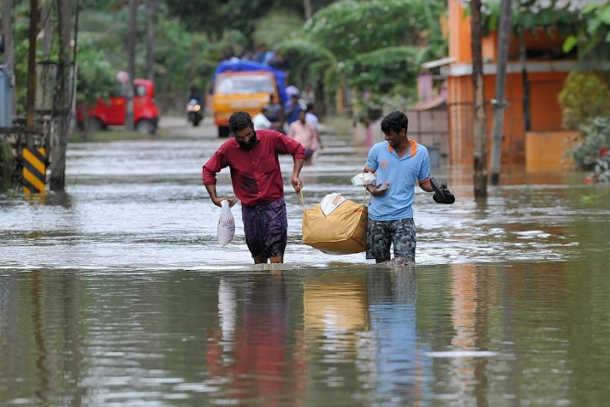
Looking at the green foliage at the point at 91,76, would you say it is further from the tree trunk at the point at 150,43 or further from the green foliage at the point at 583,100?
the green foliage at the point at 583,100

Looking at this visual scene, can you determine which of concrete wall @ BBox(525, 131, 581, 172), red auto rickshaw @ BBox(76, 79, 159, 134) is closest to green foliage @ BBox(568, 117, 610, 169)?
concrete wall @ BBox(525, 131, 581, 172)

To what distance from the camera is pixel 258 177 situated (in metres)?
14.5

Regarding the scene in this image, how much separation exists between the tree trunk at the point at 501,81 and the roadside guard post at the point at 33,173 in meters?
7.39

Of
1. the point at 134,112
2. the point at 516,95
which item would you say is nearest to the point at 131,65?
the point at 134,112

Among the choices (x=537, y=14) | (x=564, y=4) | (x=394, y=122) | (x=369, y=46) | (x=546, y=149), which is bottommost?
(x=546, y=149)

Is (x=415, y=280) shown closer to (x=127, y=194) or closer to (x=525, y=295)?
(x=525, y=295)

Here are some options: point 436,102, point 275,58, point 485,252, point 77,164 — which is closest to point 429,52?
point 436,102

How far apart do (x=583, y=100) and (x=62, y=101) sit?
11.4m

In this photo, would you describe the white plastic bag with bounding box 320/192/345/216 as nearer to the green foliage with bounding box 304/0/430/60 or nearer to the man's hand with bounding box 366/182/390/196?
the man's hand with bounding box 366/182/390/196

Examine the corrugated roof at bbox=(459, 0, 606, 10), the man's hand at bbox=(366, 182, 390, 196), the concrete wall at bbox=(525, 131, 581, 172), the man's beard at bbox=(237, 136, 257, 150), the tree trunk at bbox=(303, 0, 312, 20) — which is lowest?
the concrete wall at bbox=(525, 131, 581, 172)

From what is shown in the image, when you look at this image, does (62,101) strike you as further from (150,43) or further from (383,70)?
(150,43)

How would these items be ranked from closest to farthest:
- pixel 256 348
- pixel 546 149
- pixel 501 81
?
pixel 256 348
pixel 501 81
pixel 546 149

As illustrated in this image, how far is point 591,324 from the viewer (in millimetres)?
11125

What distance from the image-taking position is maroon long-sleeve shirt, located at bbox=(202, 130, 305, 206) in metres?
14.5
